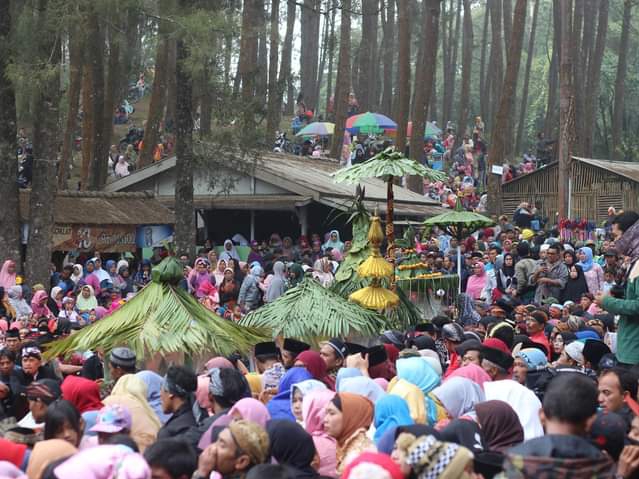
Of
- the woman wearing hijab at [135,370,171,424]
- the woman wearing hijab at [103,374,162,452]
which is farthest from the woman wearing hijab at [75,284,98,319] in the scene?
the woman wearing hijab at [103,374,162,452]

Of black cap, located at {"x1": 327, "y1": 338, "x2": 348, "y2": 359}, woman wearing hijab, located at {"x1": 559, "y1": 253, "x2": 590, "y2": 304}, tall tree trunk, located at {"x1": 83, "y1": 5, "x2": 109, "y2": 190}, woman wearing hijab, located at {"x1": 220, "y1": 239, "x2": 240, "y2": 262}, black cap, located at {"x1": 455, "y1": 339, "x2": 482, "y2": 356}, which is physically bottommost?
black cap, located at {"x1": 327, "y1": 338, "x2": 348, "y2": 359}

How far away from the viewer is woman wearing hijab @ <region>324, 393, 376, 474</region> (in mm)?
6648

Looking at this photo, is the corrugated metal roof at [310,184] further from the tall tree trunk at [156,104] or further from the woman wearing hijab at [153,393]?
the woman wearing hijab at [153,393]

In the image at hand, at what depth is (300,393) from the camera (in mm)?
7500

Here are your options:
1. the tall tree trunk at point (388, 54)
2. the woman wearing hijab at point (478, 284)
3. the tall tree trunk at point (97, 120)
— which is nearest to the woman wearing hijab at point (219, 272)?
the woman wearing hijab at point (478, 284)

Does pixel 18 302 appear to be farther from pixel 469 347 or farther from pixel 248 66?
pixel 248 66

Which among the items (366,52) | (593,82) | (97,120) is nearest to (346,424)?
(97,120)

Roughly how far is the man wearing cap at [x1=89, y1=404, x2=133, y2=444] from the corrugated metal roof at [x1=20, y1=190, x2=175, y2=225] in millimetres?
15806

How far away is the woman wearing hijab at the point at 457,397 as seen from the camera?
7586 millimetres

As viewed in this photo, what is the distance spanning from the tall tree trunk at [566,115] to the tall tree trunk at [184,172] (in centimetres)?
861

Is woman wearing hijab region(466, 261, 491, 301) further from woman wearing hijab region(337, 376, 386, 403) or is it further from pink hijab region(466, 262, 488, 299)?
woman wearing hijab region(337, 376, 386, 403)

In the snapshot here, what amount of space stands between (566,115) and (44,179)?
11905 mm

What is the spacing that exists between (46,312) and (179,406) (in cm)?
952

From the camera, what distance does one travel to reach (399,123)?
29.9 meters
